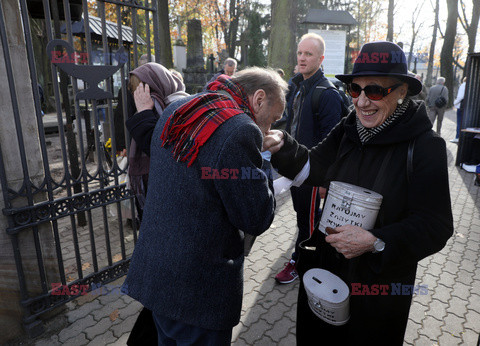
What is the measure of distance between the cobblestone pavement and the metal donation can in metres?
1.60

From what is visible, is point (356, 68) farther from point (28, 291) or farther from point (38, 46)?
point (38, 46)

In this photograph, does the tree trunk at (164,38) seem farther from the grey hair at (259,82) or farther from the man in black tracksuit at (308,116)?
the grey hair at (259,82)

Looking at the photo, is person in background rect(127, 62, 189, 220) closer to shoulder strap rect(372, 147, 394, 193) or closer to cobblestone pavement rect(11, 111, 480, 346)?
cobblestone pavement rect(11, 111, 480, 346)

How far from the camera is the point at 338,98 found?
3.47m

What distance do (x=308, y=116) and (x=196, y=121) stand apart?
2.32 m

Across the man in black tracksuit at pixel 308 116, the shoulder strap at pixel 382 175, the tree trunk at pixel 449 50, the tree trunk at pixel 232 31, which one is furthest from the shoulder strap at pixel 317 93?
the tree trunk at pixel 232 31

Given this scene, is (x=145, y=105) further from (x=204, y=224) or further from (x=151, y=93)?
(x=204, y=224)

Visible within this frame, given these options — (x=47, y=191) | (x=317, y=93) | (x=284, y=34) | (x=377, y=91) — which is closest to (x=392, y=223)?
(x=377, y=91)

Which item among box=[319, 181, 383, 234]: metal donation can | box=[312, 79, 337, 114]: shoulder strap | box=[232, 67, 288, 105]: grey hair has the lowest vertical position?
box=[319, 181, 383, 234]: metal donation can

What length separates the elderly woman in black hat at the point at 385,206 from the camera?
164 centimetres

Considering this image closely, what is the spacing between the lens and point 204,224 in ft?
4.74

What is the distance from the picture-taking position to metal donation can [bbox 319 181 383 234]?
164 cm

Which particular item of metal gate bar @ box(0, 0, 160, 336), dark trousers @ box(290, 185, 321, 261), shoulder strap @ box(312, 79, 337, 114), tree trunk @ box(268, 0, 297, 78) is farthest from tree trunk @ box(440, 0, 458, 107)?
metal gate bar @ box(0, 0, 160, 336)

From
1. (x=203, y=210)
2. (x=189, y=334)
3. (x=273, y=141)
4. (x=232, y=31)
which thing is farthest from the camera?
(x=232, y=31)
